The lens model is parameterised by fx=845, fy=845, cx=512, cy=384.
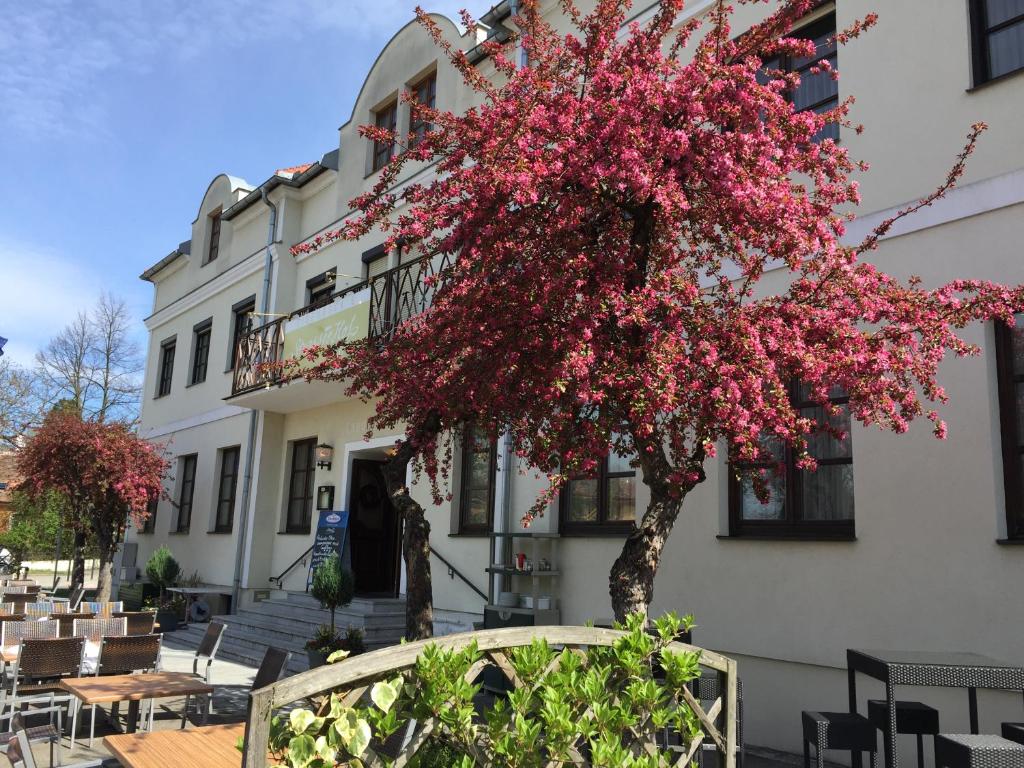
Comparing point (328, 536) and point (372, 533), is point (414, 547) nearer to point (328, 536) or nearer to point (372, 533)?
point (328, 536)

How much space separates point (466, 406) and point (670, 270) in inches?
62.0

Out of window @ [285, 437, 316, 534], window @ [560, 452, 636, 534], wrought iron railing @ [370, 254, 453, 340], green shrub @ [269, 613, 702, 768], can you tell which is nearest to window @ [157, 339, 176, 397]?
window @ [285, 437, 316, 534]

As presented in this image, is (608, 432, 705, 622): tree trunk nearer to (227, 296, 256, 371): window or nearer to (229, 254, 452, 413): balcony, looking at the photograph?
(229, 254, 452, 413): balcony

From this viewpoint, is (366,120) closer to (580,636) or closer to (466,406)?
(466,406)

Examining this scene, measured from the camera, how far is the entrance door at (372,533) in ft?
42.9

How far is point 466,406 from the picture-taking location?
5.55 metres

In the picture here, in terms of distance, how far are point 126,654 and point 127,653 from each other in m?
0.01

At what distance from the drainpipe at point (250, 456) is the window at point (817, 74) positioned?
10.4 metres

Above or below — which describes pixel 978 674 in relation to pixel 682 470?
below

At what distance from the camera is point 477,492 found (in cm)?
1064

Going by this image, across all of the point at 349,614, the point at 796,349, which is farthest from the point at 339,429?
the point at 796,349

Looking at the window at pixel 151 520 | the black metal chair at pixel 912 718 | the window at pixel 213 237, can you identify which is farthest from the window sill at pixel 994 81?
the window at pixel 151 520

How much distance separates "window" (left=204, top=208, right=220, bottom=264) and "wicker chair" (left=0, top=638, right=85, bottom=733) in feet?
43.9

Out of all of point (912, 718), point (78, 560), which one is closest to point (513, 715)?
point (912, 718)
